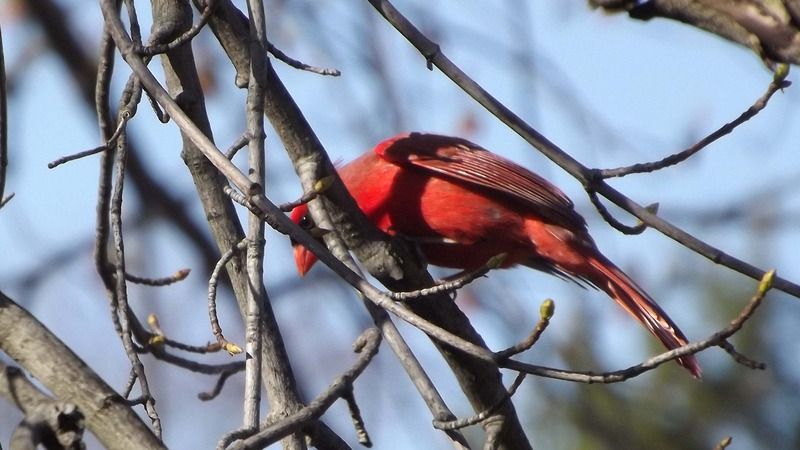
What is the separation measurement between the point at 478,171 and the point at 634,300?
85 centimetres

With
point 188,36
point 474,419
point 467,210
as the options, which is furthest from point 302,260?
point 474,419

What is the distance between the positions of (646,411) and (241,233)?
5.95 m

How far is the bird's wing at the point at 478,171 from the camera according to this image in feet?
15.4

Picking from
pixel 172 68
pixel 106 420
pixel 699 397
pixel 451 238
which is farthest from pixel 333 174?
pixel 699 397

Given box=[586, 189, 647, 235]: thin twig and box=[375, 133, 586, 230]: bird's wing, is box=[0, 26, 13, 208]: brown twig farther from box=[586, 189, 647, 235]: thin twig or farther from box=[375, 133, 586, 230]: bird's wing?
box=[375, 133, 586, 230]: bird's wing

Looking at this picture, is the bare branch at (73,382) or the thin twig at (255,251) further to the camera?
the thin twig at (255,251)

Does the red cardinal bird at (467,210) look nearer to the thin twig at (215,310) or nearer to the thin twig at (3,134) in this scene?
the thin twig at (3,134)

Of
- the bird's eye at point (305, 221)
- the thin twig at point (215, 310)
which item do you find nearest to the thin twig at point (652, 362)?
the thin twig at point (215, 310)

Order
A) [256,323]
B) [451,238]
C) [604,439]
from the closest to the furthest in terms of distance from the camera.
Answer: [256,323] → [451,238] → [604,439]

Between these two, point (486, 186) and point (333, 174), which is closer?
point (333, 174)

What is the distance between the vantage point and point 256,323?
2447 mm

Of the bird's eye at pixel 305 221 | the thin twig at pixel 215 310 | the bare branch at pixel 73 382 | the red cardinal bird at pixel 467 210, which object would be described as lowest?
the bare branch at pixel 73 382

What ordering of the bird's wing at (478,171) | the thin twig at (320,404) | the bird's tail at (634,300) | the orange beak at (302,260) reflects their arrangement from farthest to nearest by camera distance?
the orange beak at (302,260) → the bird's wing at (478,171) → the bird's tail at (634,300) → the thin twig at (320,404)

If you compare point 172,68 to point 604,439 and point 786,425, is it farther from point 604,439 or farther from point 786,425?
point 786,425
